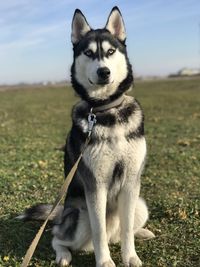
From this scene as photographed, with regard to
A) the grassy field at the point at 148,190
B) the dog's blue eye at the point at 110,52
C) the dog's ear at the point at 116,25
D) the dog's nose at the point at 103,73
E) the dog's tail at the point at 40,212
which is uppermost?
the dog's ear at the point at 116,25

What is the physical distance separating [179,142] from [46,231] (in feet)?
21.8

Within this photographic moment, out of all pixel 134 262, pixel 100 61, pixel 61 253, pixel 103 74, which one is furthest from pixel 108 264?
pixel 100 61

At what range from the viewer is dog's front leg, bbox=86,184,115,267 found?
4.04 metres

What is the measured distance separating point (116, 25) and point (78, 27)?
0.38 metres

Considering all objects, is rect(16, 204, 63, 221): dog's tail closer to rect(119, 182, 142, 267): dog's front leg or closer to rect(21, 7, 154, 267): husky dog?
rect(21, 7, 154, 267): husky dog

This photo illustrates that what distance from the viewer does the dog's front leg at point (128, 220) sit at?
13.7 feet

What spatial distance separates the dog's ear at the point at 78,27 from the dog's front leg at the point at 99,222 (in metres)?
1.49

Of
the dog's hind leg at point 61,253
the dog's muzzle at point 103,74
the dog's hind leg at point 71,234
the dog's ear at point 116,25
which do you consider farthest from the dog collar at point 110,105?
the dog's hind leg at point 61,253

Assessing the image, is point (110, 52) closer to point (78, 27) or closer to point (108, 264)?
point (78, 27)

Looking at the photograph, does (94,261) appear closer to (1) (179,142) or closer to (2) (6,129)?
(1) (179,142)

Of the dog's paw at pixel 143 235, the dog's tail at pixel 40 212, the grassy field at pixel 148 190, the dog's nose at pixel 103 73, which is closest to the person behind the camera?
the dog's nose at pixel 103 73

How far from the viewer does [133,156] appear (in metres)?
4.09

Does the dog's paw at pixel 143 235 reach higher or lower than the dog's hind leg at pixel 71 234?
lower

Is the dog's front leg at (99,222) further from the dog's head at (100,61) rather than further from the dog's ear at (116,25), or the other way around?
the dog's ear at (116,25)
